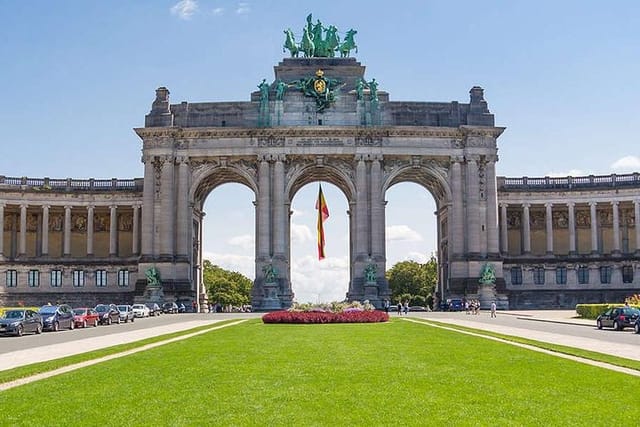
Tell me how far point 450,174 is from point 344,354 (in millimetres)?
75142

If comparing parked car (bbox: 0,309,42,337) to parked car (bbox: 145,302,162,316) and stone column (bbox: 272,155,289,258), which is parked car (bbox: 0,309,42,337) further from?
stone column (bbox: 272,155,289,258)

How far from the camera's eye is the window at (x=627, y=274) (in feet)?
359

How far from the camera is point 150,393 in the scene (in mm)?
20375

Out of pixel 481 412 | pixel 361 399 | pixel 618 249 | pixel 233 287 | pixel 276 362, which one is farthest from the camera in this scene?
pixel 233 287

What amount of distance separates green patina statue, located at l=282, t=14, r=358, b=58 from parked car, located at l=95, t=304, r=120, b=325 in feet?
163

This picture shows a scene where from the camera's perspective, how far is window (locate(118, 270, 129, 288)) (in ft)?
362

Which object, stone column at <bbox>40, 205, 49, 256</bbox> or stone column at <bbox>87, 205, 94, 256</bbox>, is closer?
stone column at <bbox>40, 205, 49, 256</bbox>

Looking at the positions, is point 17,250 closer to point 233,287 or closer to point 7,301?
point 7,301

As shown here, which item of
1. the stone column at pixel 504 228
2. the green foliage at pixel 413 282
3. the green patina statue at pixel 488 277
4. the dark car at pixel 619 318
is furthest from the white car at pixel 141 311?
the green foliage at pixel 413 282

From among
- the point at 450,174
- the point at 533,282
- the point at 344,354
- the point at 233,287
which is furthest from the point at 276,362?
the point at 233,287

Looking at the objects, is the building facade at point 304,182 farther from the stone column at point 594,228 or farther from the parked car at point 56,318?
the parked car at point 56,318

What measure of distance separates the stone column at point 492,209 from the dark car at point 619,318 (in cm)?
4719

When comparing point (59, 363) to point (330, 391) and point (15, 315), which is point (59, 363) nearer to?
point (330, 391)

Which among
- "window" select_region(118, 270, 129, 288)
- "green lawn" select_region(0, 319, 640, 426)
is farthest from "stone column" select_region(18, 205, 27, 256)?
"green lawn" select_region(0, 319, 640, 426)
